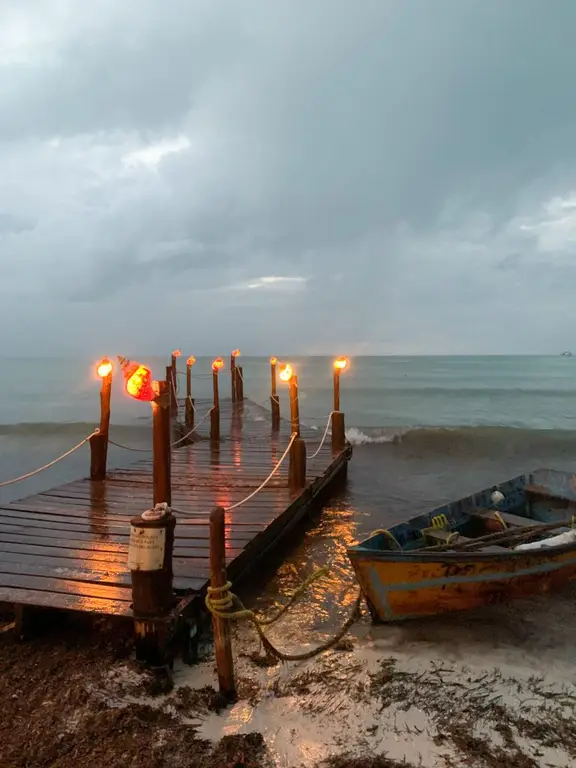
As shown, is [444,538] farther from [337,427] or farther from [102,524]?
[337,427]

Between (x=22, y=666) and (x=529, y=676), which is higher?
(x=22, y=666)

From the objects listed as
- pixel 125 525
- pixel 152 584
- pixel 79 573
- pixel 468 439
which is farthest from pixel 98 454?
pixel 468 439

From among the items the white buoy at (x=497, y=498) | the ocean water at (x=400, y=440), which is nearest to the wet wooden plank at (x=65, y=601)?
the white buoy at (x=497, y=498)

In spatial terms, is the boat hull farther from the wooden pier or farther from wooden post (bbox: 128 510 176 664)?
wooden post (bbox: 128 510 176 664)

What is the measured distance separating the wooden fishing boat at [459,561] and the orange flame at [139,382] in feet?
9.93

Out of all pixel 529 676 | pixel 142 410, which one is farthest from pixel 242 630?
pixel 142 410

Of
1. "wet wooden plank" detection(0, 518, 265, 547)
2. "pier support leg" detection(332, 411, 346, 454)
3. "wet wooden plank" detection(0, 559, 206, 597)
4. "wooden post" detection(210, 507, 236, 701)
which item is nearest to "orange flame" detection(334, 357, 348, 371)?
"pier support leg" detection(332, 411, 346, 454)

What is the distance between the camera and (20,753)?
3832 millimetres

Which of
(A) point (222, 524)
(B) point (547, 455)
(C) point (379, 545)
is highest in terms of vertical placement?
(A) point (222, 524)

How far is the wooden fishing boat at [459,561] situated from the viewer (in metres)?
5.88

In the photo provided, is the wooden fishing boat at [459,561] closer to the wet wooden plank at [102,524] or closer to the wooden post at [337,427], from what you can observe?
the wet wooden plank at [102,524]

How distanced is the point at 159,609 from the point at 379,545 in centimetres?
330

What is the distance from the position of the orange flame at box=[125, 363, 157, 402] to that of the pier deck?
221 centimetres

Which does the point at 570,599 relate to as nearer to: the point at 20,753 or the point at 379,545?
the point at 379,545
